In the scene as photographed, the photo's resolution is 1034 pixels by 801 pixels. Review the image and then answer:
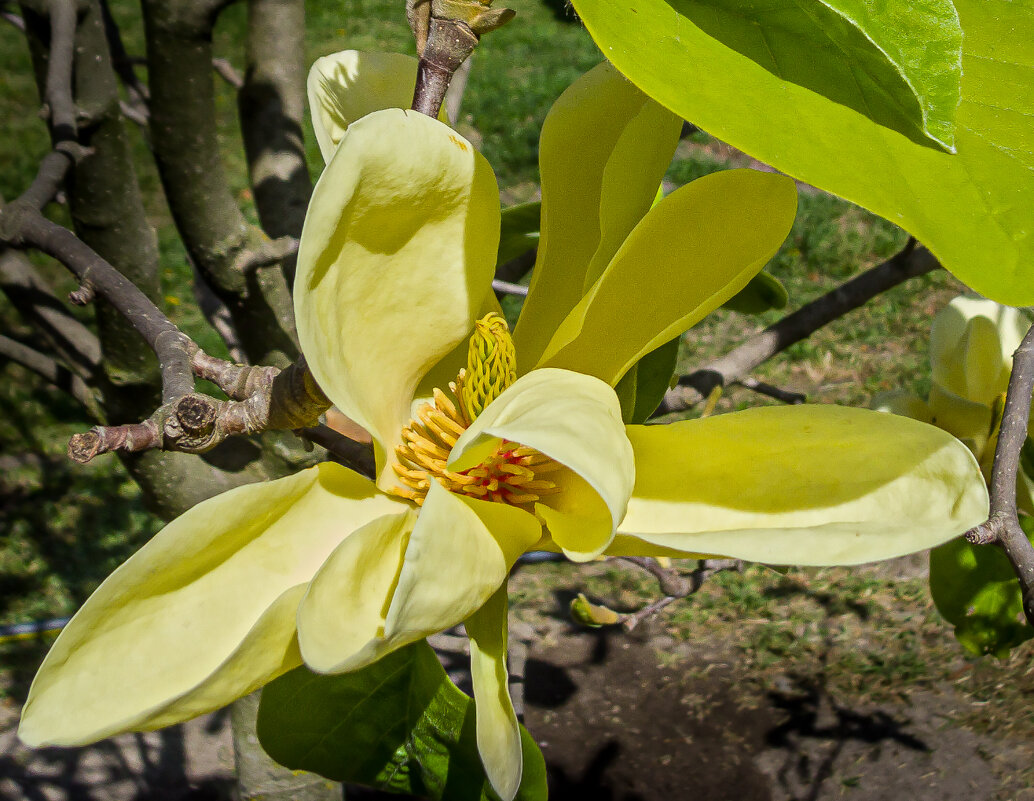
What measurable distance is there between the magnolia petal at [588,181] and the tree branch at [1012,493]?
29 cm

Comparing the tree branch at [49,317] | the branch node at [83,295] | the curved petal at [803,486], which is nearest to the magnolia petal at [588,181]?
the curved petal at [803,486]

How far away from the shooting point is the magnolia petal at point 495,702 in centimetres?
46

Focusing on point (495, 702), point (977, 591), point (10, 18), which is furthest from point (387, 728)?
point (10, 18)

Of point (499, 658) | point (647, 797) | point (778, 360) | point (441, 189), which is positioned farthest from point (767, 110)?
point (778, 360)

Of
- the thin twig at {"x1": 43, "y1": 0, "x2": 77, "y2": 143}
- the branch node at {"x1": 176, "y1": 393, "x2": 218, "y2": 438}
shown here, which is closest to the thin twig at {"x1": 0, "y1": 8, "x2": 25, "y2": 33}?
the thin twig at {"x1": 43, "y1": 0, "x2": 77, "y2": 143}

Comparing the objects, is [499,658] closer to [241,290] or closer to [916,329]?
[241,290]

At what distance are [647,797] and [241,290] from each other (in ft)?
5.84

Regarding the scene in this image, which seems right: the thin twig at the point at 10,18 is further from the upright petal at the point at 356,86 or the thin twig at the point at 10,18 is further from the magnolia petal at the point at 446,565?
the magnolia petal at the point at 446,565

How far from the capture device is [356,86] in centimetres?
60

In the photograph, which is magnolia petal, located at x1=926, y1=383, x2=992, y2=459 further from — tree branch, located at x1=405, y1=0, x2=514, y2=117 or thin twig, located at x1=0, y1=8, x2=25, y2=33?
thin twig, located at x1=0, y1=8, x2=25, y2=33

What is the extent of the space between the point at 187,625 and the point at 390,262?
0.21 m

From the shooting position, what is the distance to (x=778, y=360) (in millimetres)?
3941

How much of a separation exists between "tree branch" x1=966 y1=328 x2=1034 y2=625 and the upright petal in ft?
1.49

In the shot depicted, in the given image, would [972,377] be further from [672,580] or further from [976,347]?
[672,580]
